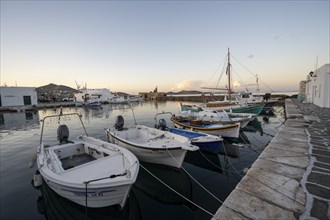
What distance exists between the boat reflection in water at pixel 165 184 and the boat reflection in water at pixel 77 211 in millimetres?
1023

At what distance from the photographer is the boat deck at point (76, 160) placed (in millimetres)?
7664

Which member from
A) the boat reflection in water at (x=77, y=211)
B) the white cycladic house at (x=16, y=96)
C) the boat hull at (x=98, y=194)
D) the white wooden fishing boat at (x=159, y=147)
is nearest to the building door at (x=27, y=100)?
the white cycladic house at (x=16, y=96)

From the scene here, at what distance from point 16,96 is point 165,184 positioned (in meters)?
54.4

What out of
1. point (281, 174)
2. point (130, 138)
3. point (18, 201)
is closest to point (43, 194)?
point (18, 201)

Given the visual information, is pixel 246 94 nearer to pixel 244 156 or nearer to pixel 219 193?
pixel 244 156

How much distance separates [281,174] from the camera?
5.21 m

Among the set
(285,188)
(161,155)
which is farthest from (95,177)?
(285,188)

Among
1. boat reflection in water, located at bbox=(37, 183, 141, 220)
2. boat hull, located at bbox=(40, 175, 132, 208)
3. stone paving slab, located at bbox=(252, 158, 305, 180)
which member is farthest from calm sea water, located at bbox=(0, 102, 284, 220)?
stone paving slab, located at bbox=(252, 158, 305, 180)

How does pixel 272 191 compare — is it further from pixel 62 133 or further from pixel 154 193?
pixel 62 133

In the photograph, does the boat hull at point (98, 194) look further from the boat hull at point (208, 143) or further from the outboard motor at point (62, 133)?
the boat hull at point (208, 143)

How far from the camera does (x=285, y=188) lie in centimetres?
448

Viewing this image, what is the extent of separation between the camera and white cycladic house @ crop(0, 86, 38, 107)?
140ft

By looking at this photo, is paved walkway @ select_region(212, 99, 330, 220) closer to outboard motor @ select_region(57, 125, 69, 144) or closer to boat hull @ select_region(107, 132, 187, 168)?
boat hull @ select_region(107, 132, 187, 168)

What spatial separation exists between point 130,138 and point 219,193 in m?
6.79
